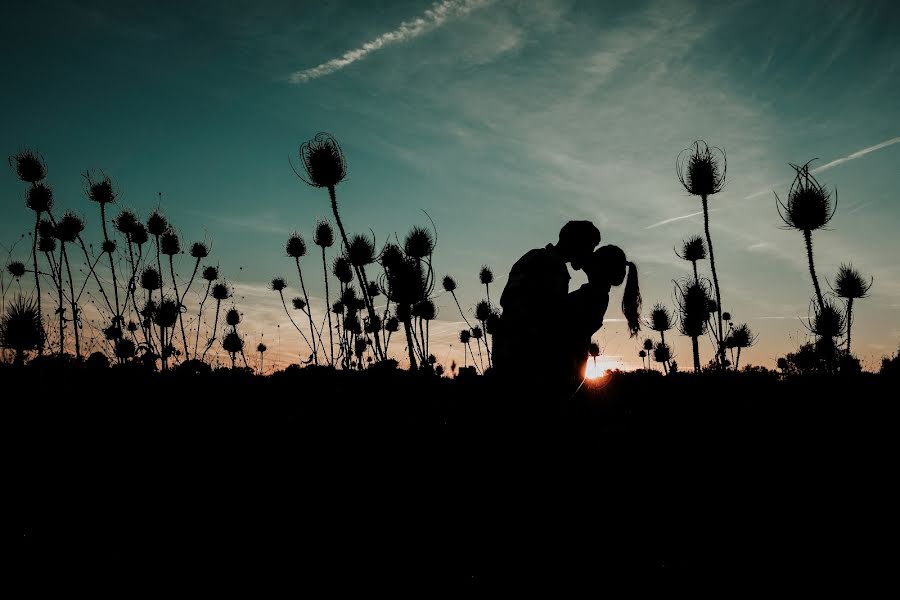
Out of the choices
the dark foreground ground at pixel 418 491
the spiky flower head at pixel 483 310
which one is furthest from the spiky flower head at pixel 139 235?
the spiky flower head at pixel 483 310

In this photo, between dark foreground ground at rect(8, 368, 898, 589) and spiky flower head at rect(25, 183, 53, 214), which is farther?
spiky flower head at rect(25, 183, 53, 214)

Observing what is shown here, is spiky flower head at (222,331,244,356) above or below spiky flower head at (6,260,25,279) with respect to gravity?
below

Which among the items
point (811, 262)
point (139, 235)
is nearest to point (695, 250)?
point (811, 262)

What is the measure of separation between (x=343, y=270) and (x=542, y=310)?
38.2 feet

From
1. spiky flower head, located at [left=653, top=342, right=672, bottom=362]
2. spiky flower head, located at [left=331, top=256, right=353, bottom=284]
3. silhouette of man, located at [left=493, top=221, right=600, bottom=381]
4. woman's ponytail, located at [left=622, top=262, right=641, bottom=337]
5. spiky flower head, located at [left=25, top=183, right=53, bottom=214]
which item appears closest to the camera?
silhouette of man, located at [left=493, top=221, right=600, bottom=381]

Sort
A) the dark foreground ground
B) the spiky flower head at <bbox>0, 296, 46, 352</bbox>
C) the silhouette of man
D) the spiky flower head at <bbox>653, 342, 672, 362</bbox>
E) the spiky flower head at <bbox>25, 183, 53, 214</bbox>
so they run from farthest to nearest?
the spiky flower head at <bbox>653, 342, 672, 362</bbox> → the spiky flower head at <bbox>25, 183, 53, 214</bbox> → the spiky flower head at <bbox>0, 296, 46, 352</bbox> → the silhouette of man → the dark foreground ground

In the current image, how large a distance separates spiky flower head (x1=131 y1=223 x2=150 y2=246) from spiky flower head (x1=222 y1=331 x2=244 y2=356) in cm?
406

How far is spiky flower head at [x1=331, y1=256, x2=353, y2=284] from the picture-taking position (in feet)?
45.0

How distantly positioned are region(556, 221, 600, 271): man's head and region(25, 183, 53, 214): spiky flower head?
11.1m

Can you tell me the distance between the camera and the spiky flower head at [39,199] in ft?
30.9

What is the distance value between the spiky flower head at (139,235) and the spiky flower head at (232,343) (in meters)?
4.06

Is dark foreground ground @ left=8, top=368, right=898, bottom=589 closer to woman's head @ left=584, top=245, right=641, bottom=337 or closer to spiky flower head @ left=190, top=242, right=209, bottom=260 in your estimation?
woman's head @ left=584, top=245, right=641, bottom=337

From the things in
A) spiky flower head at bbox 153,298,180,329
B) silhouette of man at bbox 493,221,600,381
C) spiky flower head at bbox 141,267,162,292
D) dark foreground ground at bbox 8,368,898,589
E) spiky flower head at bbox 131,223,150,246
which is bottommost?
dark foreground ground at bbox 8,368,898,589

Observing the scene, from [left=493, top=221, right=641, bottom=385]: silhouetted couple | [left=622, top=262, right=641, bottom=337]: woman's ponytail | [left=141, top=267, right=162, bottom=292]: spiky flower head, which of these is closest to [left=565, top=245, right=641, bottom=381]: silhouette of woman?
[left=493, top=221, right=641, bottom=385]: silhouetted couple
